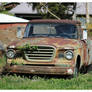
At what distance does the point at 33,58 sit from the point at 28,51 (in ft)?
0.69

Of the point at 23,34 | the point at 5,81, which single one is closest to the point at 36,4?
the point at 23,34

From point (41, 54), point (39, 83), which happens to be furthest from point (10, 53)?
point (39, 83)

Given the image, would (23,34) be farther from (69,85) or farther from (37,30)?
(69,85)

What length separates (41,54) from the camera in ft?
27.6

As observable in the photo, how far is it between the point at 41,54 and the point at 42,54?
0.02 m

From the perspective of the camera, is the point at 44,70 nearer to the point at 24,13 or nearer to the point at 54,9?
the point at 54,9

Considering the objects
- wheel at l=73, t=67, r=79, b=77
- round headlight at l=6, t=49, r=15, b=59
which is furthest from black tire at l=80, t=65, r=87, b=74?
round headlight at l=6, t=49, r=15, b=59

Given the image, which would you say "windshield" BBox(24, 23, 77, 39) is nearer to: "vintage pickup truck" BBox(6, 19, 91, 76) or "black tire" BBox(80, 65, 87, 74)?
"vintage pickup truck" BBox(6, 19, 91, 76)

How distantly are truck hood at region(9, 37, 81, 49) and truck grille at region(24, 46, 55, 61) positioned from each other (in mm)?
131

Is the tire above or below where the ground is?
below

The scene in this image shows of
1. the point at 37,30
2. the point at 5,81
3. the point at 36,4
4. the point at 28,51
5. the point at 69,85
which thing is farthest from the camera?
the point at 36,4

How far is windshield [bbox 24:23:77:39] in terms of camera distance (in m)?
9.33

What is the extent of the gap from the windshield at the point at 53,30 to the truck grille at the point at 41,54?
993 millimetres

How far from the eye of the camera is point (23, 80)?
26.5 feet
